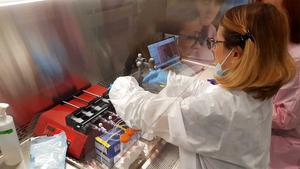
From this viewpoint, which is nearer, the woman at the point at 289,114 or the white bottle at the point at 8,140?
the white bottle at the point at 8,140

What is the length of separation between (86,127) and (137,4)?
1044 mm

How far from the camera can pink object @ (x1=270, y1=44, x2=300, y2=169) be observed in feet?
4.04

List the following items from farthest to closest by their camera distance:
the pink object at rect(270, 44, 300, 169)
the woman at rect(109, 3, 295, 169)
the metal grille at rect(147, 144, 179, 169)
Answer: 1. the pink object at rect(270, 44, 300, 169)
2. the metal grille at rect(147, 144, 179, 169)
3. the woman at rect(109, 3, 295, 169)

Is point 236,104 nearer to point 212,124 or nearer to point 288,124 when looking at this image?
point 212,124

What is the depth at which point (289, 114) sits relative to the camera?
1.25 meters

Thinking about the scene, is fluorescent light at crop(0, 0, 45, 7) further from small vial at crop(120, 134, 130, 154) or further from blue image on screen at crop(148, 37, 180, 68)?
blue image on screen at crop(148, 37, 180, 68)

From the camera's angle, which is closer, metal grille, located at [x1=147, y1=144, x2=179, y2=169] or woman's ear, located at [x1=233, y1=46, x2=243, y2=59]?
woman's ear, located at [x1=233, y1=46, x2=243, y2=59]

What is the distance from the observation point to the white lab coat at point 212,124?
792mm

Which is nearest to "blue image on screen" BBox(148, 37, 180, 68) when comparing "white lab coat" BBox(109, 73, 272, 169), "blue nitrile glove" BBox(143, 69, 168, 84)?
"blue nitrile glove" BBox(143, 69, 168, 84)

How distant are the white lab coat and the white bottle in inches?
16.9

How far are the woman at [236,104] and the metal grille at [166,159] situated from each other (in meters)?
0.19

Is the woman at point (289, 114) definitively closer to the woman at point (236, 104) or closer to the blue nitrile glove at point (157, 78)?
the woman at point (236, 104)

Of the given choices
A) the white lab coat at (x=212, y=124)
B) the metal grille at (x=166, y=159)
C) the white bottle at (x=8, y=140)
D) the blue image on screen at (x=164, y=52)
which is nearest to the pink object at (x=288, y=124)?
the white lab coat at (x=212, y=124)

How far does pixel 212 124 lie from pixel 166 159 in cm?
41
